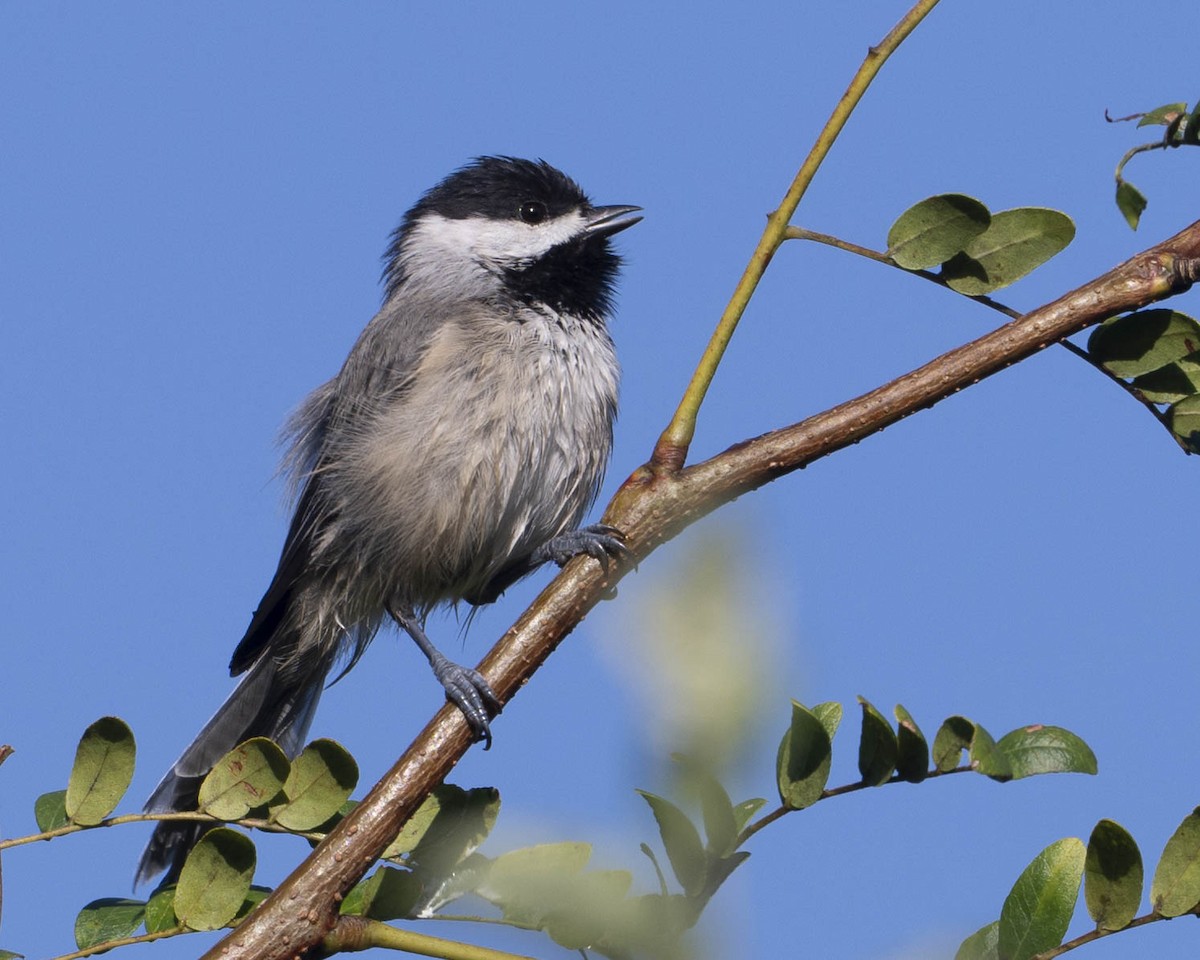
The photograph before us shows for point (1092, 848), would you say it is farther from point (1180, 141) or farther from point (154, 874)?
point (154, 874)

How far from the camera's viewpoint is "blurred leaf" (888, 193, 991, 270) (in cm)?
205

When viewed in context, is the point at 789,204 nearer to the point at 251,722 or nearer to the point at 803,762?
the point at 803,762

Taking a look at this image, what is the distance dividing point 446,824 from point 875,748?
2.28 feet

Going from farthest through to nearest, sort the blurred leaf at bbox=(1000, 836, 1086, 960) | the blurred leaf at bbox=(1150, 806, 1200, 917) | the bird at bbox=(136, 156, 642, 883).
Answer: the bird at bbox=(136, 156, 642, 883) → the blurred leaf at bbox=(1150, 806, 1200, 917) → the blurred leaf at bbox=(1000, 836, 1086, 960)

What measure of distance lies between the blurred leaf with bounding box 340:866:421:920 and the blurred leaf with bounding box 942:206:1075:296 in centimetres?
125

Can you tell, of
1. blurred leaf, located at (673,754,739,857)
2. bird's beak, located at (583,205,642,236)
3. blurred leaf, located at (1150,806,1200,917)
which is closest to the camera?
blurred leaf, located at (673,754,739,857)

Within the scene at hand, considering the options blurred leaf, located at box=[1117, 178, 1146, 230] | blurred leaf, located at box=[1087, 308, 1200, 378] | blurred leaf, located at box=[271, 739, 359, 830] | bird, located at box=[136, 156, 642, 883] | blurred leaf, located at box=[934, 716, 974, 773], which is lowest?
blurred leaf, located at box=[934, 716, 974, 773]

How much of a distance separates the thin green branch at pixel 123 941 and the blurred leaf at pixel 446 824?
301 millimetres

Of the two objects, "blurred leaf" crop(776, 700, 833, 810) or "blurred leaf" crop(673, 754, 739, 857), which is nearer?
"blurred leaf" crop(673, 754, 739, 857)

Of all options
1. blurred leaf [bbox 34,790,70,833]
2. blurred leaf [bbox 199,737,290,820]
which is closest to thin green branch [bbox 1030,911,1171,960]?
blurred leaf [bbox 199,737,290,820]

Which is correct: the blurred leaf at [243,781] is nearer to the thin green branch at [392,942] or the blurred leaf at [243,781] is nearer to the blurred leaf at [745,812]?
the thin green branch at [392,942]

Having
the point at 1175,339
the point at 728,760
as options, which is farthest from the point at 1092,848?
the point at 1175,339

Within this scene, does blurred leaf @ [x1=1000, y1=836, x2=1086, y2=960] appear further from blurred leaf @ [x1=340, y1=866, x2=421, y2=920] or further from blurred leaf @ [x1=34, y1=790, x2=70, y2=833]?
blurred leaf @ [x1=34, y1=790, x2=70, y2=833]

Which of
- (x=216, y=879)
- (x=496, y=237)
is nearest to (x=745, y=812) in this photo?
(x=216, y=879)
